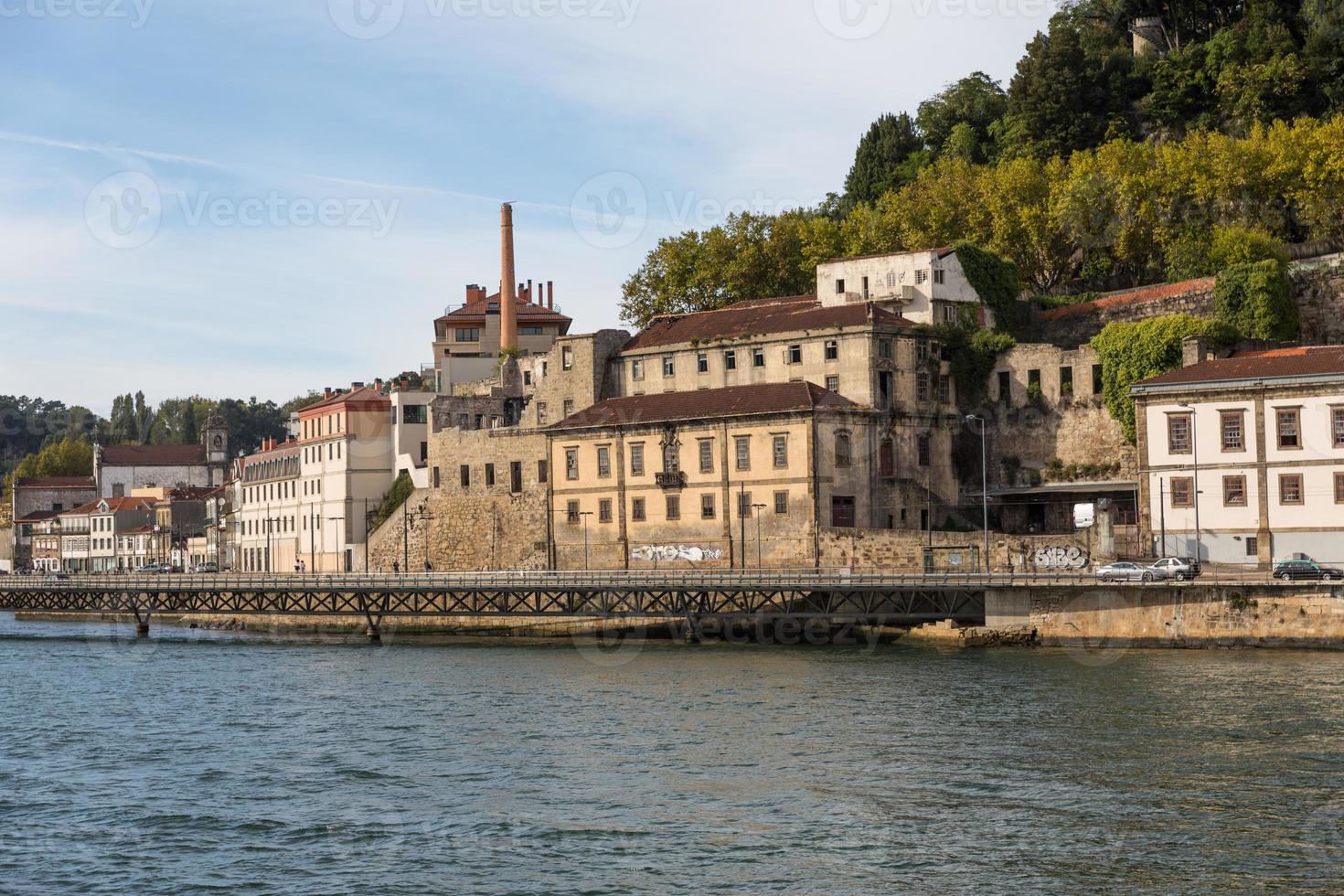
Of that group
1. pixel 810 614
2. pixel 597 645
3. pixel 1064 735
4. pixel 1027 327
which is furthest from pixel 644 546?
pixel 1064 735

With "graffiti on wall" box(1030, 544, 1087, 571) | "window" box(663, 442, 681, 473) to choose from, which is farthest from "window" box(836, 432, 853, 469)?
"graffiti on wall" box(1030, 544, 1087, 571)

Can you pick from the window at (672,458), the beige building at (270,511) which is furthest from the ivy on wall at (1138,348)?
the beige building at (270,511)

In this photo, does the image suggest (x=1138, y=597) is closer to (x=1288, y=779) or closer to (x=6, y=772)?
(x=1288, y=779)

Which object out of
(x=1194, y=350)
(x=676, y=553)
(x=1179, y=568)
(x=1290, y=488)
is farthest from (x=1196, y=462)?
(x=676, y=553)

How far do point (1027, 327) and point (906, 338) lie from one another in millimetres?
10431

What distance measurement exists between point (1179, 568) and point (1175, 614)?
233 cm

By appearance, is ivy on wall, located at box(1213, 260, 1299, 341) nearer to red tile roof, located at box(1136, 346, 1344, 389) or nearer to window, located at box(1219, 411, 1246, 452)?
red tile roof, located at box(1136, 346, 1344, 389)

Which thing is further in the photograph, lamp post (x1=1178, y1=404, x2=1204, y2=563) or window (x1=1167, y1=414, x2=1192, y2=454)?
window (x1=1167, y1=414, x2=1192, y2=454)

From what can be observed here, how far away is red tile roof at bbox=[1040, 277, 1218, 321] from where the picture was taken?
87.8m

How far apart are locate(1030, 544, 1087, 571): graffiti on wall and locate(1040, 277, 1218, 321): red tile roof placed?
20858mm

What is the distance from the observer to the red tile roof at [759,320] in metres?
88.9

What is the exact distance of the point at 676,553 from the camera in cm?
8694

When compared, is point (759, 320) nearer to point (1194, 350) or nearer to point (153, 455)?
point (1194, 350)

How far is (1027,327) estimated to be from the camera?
95.4 metres
